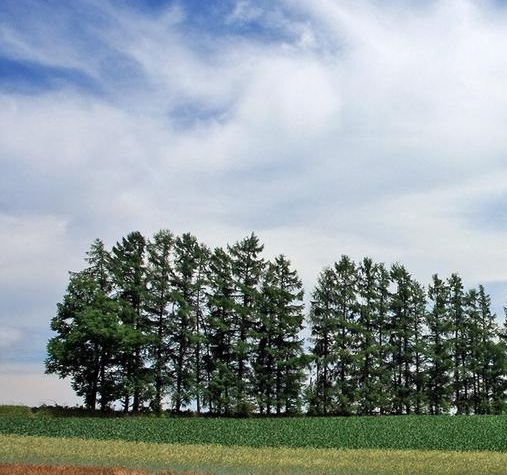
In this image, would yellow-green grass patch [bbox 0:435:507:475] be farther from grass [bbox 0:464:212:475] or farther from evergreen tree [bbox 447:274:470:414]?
evergreen tree [bbox 447:274:470:414]

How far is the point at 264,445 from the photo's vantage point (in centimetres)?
3628

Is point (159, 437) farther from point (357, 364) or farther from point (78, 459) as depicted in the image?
point (357, 364)

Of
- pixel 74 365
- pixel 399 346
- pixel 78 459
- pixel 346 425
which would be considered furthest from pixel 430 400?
pixel 78 459

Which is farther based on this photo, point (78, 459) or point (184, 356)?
point (184, 356)

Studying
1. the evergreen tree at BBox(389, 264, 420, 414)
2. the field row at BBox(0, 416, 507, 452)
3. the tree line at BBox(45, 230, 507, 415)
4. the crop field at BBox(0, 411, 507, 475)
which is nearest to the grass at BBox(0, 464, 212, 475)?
the crop field at BBox(0, 411, 507, 475)

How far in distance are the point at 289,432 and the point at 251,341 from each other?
19304 mm

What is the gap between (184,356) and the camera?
59.2 meters

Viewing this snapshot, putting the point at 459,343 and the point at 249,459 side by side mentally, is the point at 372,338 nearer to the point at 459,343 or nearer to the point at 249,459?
the point at 459,343

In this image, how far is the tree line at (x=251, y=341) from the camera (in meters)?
55.7

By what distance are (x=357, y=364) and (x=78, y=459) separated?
40.5 m

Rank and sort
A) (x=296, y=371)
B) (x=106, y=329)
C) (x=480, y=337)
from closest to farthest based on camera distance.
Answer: (x=106, y=329), (x=296, y=371), (x=480, y=337)

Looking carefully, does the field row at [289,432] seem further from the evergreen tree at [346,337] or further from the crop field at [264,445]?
the evergreen tree at [346,337]

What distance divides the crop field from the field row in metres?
0.06

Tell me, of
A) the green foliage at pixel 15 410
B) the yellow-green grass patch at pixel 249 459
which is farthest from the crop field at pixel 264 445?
the green foliage at pixel 15 410
